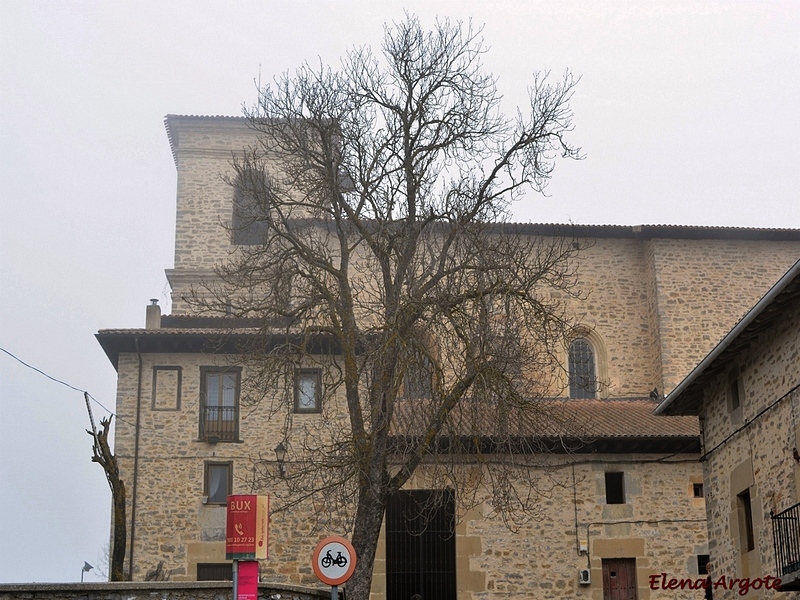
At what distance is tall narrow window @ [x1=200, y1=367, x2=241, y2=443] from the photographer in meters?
23.5

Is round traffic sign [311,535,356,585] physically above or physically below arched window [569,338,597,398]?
below

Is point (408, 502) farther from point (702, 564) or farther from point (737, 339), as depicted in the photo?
point (737, 339)

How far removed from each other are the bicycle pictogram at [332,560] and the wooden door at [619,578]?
11.3 meters

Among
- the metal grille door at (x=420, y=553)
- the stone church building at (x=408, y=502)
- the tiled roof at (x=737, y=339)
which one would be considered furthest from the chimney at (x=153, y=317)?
the tiled roof at (x=737, y=339)

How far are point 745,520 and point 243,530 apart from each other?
26.6 feet

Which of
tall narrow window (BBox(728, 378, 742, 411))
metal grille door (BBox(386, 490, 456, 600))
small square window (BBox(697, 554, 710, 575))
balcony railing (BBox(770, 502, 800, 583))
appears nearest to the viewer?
balcony railing (BBox(770, 502, 800, 583))

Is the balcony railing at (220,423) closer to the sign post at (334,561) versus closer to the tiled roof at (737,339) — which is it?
the tiled roof at (737,339)

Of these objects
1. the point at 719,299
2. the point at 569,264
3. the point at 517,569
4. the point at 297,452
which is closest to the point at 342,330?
the point at 297,452

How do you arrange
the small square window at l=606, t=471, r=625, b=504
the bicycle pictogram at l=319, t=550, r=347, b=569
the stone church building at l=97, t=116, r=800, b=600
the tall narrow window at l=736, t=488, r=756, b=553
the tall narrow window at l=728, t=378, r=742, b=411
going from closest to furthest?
the bicycle pictogram at l=319, t=550, r=347, b=569 < the tall narrow window at l=736, t=488, r=756, b=553 < the tall narrow window at l=728, t=378, r=742, b=411 < the stone church building at l=97, t=116, r=800, b=600 < the small square window at l=606, t=471, r=625, b=504

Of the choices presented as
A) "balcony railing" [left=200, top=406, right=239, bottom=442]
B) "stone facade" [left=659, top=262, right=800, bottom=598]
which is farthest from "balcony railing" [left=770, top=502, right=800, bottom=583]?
"balcony railing" [left=200, top=406, right=239, bottom=442]

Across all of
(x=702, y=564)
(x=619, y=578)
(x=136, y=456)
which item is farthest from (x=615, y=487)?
(x=136, y=456)

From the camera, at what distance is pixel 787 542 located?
1435cm

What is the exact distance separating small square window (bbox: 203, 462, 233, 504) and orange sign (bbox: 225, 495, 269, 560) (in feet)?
33.2

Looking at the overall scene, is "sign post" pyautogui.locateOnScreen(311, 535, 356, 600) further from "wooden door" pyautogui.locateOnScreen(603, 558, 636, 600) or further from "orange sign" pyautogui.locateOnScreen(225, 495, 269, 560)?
"wooden door" pyautogui.locateOnScreen(603, 558, 636, 600)
